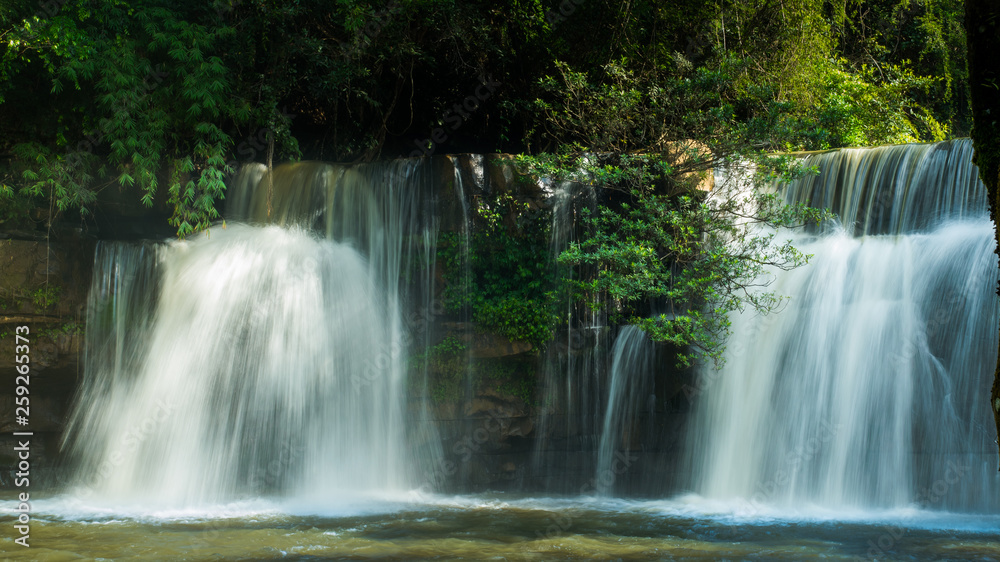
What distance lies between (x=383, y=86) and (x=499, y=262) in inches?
208

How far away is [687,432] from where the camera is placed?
10219 millimetres

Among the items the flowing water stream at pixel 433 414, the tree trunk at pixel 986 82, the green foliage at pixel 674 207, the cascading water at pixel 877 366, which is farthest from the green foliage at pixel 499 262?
the tree trunk at pixel 986 82

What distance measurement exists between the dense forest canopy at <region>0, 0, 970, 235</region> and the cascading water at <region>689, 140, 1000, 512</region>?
6.34 ft

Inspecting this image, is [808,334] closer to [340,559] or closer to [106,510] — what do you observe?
[340,559]

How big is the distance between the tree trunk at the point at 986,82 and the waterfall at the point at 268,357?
26.5 feet

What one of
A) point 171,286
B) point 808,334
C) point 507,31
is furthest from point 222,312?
point 808,334

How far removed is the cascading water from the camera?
8391 millimetres

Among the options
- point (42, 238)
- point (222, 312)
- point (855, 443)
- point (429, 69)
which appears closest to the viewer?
point (855, 443)

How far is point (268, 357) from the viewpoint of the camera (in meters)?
10.1

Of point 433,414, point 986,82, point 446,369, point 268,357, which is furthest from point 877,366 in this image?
point 268,357

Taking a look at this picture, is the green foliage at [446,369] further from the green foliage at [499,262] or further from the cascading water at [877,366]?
the cascading water at [877,366]

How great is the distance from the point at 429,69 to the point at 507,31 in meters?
1.86

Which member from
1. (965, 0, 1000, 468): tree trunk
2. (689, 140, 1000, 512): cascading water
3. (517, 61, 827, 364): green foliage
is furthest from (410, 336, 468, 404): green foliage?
(965, 0, 1000, 468): tree trunk

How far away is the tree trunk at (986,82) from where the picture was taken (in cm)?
335
